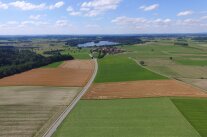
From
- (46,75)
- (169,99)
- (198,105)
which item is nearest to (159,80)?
(169,99)

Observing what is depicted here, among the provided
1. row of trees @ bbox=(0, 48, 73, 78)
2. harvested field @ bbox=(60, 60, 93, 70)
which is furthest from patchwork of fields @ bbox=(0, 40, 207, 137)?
harvested field @ bbox=(60, 60, 93, 70)

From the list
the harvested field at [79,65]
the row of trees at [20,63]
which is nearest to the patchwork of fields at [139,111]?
the row of trees at [20,63]

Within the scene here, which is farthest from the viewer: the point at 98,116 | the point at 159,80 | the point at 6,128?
the point at 159,80

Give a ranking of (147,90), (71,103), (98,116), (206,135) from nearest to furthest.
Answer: (206,135)
(98,116)
(71,103)
(147,90)

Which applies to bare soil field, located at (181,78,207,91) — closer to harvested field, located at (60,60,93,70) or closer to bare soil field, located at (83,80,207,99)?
bare soil field, located at (83,80,207,99)

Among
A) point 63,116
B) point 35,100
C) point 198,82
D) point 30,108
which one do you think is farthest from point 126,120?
point 198,82

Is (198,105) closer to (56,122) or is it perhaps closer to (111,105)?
(111,105)

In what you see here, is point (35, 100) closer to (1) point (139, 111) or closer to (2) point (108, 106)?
(2) point (108, 106)

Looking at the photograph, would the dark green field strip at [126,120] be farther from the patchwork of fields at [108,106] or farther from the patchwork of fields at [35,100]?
the patchwork of fields at [35,100]
